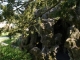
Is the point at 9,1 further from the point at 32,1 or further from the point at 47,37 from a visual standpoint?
the point at 47,37

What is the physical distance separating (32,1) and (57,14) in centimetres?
71

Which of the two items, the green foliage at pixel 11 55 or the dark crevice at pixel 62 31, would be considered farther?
the dark crevice at pixel 62 31

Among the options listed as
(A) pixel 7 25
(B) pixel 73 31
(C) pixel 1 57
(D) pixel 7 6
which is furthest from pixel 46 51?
(D) pixel 7 6

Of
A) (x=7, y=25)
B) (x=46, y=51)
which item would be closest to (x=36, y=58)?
(x=46, y=51)

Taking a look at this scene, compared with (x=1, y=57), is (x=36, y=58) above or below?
below

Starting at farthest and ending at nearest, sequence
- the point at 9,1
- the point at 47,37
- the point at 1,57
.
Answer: the point at 47,37 → the point at 1,57 → the point at 9,1

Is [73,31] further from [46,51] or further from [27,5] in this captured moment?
[27,5]

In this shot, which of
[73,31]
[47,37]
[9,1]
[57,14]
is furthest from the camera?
[47,37]

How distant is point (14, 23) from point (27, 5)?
56cm

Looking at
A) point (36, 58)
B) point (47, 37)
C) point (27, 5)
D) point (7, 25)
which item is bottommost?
point (36, 58)

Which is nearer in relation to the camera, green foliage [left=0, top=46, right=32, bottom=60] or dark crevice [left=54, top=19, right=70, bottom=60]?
green foliage [left=0, top=46, right=32, bottom=60]

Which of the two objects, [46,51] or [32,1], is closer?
[32,1]

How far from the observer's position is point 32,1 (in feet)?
17.1

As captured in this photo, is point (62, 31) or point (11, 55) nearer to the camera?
point (11, 55)
